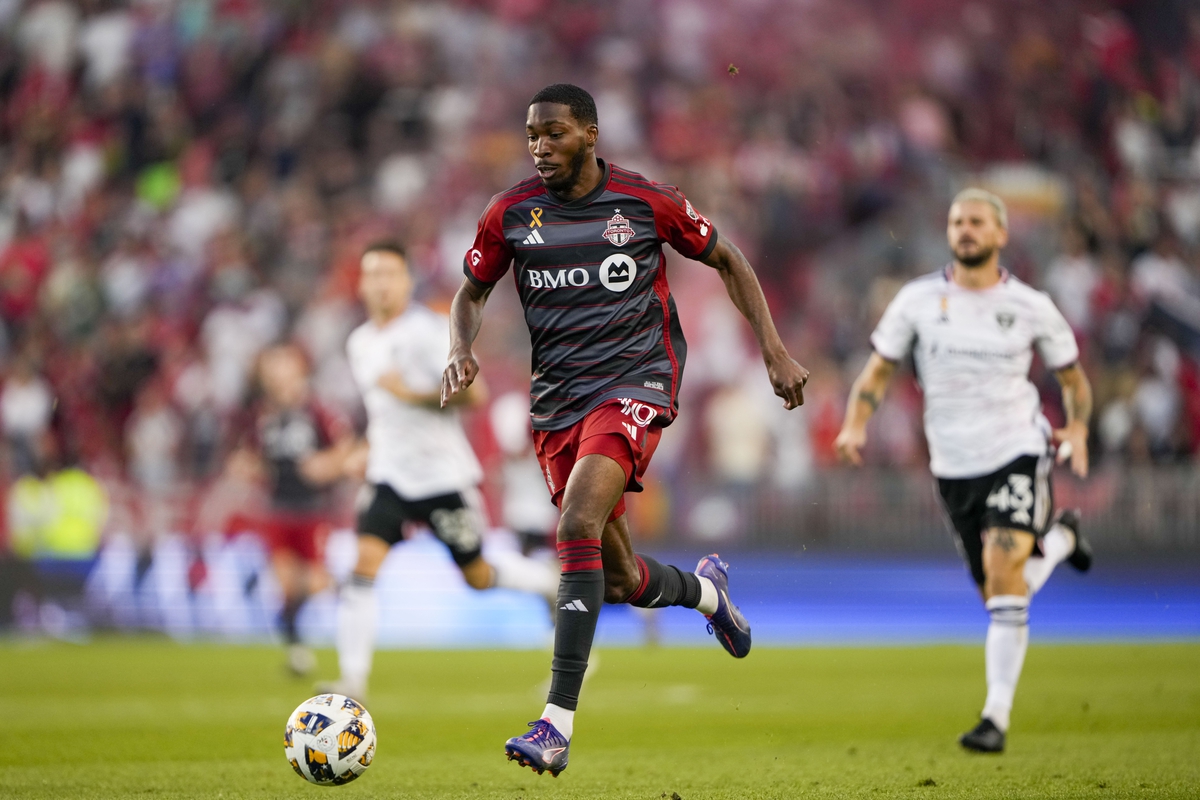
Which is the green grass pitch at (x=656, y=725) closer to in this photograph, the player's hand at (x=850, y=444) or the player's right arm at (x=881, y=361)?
the player's hand at (x=850, y=444)

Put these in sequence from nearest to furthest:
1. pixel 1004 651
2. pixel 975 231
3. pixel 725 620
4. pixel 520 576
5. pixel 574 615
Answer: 1. pixel 574 615
2. pixel 725 620
3. pixel 1004 651
4. pixel 975 231
5. pixel 520 576

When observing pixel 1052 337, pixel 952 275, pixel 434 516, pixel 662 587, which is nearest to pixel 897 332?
pixel 952 275

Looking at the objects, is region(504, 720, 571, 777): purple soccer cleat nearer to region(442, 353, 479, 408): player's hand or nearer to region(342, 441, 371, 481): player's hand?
region(442, 353, 479, 408): player's hand

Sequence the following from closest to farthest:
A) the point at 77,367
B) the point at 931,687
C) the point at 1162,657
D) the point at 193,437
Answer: the point at 931,687 < the point at 1162,657 < the point at 193,437 < the point at 77,367

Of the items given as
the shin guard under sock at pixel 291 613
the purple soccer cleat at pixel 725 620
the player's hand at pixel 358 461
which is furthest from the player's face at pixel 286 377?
the purple soccer cleat at pixel 725 620

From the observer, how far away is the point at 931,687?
10.5m

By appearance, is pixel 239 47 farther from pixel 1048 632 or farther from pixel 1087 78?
pixel 1048 632

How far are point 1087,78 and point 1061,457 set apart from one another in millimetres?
13709

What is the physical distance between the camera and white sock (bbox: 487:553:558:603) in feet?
31.6

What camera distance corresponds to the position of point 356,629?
29.2 ft

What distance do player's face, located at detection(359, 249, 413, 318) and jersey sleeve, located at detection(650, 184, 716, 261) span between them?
3.52m

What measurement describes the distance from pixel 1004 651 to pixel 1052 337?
5.23 ft

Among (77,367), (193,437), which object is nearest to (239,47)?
(77,367)

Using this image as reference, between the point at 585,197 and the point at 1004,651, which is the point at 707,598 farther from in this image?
the point at 585,197
